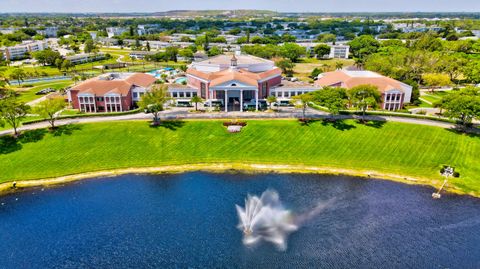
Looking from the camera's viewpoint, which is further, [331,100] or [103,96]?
[103,96]

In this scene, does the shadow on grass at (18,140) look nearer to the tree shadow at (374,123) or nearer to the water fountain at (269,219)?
the water fountain at (269,219)

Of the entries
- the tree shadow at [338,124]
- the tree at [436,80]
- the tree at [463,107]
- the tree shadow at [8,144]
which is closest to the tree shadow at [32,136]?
the tree shadow at [8,144]

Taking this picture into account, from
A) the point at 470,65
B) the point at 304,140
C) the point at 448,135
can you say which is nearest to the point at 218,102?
the point at 304,140

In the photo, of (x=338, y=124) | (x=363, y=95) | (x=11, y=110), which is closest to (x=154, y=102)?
(x=11, y=110)

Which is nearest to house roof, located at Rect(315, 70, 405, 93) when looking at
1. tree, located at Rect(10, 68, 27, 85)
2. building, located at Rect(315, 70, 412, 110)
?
building, located at Rect(315, 70, 412, 110)

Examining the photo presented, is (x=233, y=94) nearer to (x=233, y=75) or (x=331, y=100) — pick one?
(x=233, y=75)
